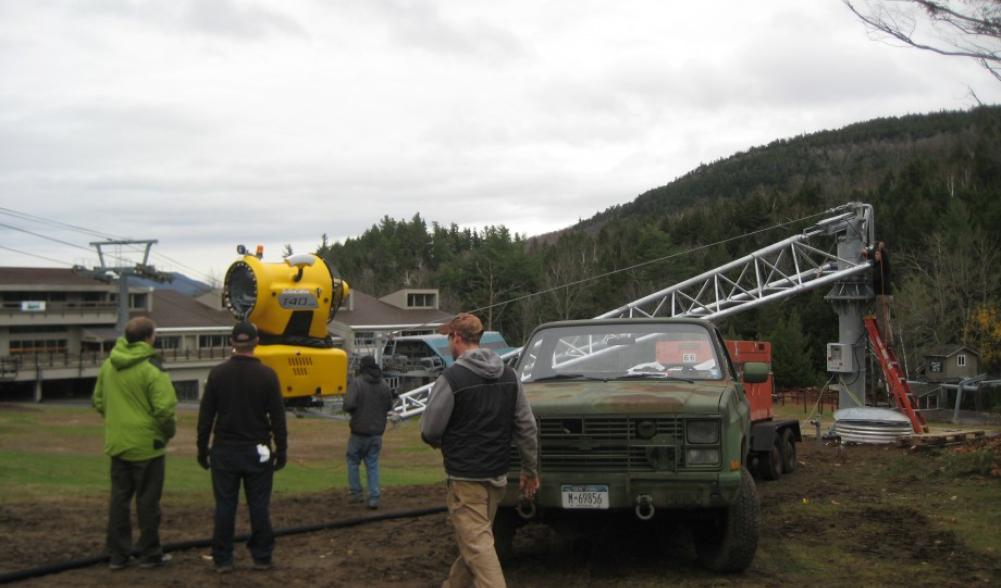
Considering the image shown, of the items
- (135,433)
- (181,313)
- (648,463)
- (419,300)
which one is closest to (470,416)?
(648,463)

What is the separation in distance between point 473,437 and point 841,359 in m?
19.4

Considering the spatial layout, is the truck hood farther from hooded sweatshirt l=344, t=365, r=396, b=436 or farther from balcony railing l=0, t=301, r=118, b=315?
balcony railing l=0, t=301, r=118, b=315

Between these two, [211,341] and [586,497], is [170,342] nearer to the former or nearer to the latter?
[211,341]

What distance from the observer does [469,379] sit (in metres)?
5.93

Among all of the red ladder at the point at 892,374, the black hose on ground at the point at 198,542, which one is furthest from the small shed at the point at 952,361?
the black hose on ground at the point at 198,542

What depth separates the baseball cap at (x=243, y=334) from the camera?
23.0 feet

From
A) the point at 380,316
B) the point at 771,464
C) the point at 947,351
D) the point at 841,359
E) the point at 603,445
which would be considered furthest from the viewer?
the point at 380,316

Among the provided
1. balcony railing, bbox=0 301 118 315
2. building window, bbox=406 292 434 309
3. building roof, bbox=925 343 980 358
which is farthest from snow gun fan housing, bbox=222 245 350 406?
building window, bbox=406 292 434 309

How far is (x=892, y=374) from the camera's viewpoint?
2139 centimetres

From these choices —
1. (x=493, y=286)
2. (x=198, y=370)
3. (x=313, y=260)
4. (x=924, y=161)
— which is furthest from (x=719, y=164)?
(x=313, y=260)

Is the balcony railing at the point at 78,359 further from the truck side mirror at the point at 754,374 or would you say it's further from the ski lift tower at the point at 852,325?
the truck side mirror at the point at 754,374

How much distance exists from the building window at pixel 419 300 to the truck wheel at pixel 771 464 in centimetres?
5801

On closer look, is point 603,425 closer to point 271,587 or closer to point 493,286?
point 271,587

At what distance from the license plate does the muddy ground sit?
0.65 meters
